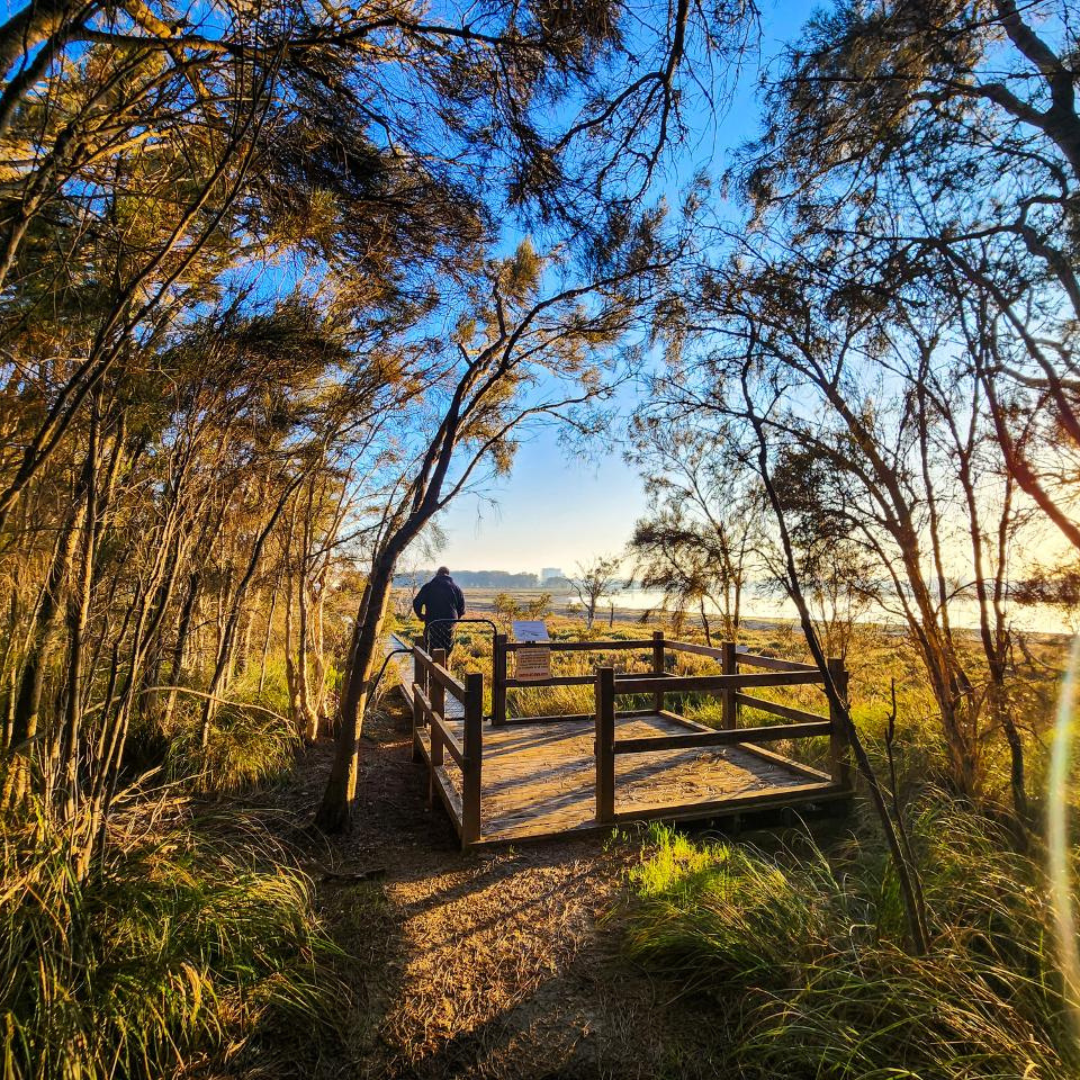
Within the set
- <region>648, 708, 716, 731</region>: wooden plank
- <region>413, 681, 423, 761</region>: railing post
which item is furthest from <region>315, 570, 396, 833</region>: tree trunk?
<region>648, 708, 716, 731</region>: wooden plank

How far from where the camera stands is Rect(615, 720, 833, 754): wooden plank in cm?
407

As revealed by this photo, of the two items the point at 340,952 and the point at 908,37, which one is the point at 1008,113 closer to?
the point at 908,37

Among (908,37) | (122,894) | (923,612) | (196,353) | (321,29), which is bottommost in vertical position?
(122,894)

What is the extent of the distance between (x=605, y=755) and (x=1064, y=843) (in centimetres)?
252

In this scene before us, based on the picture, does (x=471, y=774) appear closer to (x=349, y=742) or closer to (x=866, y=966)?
(x=349, y=742)

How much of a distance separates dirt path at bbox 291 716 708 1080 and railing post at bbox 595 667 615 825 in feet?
0.79

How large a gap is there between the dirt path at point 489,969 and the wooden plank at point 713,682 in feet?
3.79

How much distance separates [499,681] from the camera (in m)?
6.46

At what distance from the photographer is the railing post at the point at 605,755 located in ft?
13.2

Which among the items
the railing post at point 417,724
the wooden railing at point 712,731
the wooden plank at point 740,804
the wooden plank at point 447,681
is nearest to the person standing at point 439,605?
the railing post at point 417,724

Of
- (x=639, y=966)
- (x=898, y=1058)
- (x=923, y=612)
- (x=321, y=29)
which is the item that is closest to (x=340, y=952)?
(x=639, y=966)

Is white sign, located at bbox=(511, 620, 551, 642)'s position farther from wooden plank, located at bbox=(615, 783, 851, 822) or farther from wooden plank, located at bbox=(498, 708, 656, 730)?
wooden plank, located at bbox=(615, 783, 851, 822)

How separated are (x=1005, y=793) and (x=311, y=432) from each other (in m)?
6.36

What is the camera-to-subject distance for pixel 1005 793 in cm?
383
